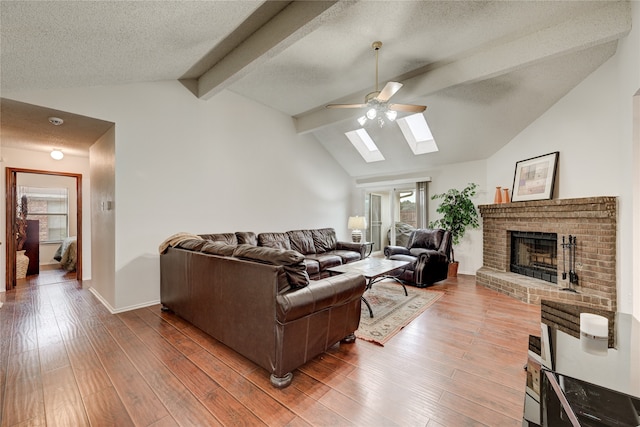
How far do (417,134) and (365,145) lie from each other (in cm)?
128

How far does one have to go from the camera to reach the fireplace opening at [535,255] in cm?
403

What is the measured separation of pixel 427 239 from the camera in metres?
5.17

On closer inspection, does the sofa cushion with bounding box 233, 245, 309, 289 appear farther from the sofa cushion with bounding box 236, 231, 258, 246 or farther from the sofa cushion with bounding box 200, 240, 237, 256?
the sofa cushion with bounding box 236, 231, 258, 246

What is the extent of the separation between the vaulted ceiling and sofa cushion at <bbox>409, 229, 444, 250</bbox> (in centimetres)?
207

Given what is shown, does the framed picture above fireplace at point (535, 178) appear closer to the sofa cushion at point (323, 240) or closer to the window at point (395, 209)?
the window at point (395, 209)

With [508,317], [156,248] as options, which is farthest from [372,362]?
[156,248]

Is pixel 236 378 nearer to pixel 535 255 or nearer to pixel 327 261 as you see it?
pixel 327 261

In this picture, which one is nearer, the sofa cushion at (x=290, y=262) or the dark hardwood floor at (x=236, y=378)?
the dark hardwood floor at (x=236, y=378)

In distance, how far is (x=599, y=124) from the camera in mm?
3408

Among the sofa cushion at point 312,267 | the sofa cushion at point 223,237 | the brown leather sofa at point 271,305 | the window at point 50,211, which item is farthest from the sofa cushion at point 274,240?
the window at point 50,211

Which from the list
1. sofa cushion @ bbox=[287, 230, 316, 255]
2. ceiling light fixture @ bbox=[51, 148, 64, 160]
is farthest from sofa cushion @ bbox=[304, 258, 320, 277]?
ceiling light fixture @ bbox=[51, 148, 64, 160]

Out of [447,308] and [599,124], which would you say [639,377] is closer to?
[447,308]

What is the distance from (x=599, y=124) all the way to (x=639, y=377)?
3.71m

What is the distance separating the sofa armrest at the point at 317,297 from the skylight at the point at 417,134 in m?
4.05
